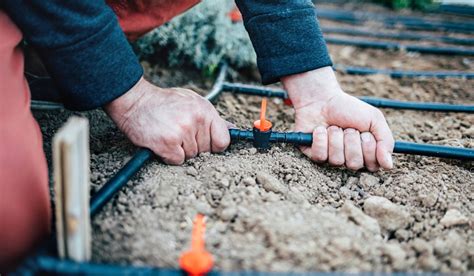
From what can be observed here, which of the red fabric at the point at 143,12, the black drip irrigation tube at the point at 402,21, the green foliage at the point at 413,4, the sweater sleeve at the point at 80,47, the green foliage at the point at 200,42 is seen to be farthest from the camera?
the green foliage at the point at 413,4

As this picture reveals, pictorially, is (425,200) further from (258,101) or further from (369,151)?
(258,101)

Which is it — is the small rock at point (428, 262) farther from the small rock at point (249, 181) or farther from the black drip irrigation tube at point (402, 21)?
the black drip irrigation tube at point (402, 21)

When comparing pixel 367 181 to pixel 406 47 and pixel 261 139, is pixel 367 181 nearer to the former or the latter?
pixel 261 139

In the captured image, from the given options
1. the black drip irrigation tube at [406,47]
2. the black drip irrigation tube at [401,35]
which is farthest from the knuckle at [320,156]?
the black drip irrigation tube at [401,35]

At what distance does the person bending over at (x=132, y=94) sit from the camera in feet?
2.92

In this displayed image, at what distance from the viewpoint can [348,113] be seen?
121cm

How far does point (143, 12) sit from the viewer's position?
4.75 feet

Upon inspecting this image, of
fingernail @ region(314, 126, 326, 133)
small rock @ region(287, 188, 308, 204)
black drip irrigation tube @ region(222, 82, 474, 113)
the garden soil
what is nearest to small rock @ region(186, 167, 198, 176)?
the garden soil

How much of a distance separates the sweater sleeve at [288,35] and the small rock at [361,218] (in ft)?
1.30

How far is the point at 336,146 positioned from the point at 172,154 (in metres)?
0.41

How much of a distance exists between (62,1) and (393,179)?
88 cm

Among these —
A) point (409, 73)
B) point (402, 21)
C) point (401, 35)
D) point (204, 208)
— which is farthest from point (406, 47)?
point (204, 208)

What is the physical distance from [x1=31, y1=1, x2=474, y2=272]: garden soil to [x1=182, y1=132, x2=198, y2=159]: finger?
0.03m

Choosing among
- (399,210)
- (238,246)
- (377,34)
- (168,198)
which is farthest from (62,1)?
(377,34)
